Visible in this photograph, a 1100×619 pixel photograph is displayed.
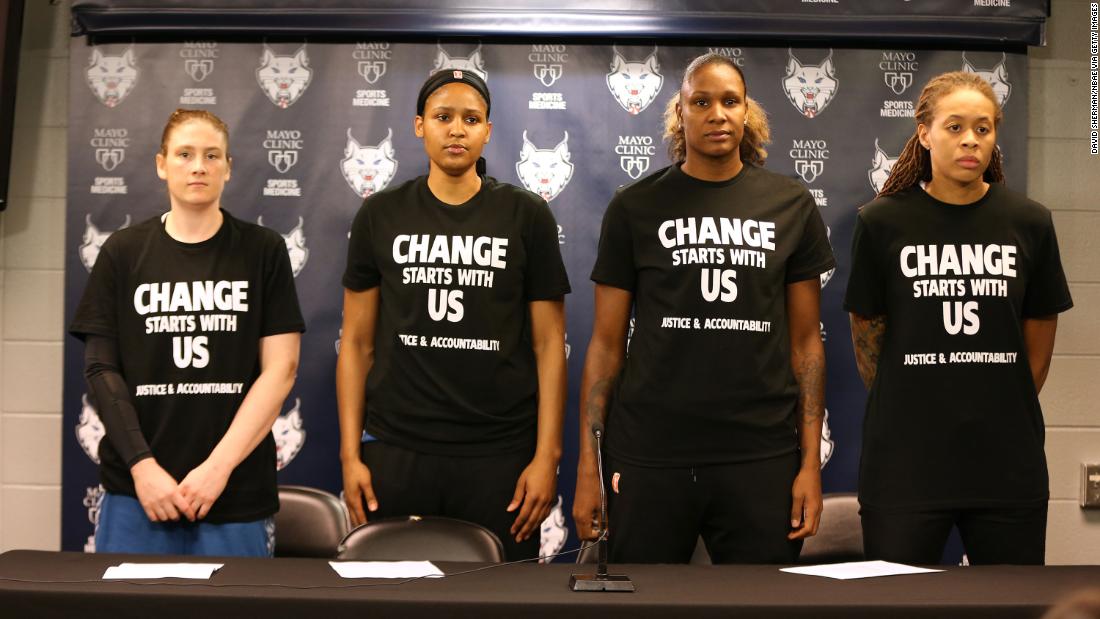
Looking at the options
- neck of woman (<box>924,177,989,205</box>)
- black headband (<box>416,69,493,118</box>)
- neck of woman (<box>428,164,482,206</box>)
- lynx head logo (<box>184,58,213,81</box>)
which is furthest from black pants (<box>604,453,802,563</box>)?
lynx head logo (<box>184,58,213,81</box>)

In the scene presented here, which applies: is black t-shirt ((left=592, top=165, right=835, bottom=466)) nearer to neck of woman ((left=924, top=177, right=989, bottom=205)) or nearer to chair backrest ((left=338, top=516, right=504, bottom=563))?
neck of woman ((left=924, top=177, right=989, bottom=205))

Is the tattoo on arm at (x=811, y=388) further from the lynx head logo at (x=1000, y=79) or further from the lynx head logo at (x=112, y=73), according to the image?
the lynx head logo at (x=112, y=73)

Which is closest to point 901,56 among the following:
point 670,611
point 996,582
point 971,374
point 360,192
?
point 971,374

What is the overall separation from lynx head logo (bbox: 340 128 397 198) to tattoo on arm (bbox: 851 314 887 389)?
184 cm

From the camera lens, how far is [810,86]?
12.9ft

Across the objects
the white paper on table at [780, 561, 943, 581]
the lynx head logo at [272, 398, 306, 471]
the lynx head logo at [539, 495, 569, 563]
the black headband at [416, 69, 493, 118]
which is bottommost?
the lynx head logo at [539, 495, 569, 563]

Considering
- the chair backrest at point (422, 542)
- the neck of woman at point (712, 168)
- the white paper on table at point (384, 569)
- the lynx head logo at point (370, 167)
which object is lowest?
the chair backrest at point (422, 542)

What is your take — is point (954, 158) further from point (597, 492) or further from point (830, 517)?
point (597, 492)

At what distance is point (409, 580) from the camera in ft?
6.38

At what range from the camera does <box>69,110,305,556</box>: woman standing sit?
275cm

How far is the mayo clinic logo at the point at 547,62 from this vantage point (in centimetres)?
392

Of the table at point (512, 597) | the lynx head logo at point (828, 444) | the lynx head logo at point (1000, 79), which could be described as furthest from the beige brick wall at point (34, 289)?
the lynx head logo at point (1000, 79)

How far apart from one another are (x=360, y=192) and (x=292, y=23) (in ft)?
2.17

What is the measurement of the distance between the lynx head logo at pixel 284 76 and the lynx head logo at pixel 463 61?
1.59ft
